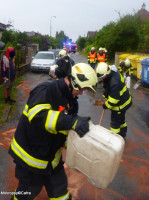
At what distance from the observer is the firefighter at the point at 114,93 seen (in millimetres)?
4453

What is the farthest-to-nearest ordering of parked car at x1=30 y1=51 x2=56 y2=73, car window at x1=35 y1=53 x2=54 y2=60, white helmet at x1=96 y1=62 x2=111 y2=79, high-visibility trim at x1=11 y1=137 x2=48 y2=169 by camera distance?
car window at x1=35 y1=53 x2=54 y2=60 → parked car at x1=30 y1=51 x2=56 y2=73 → white helmet at x1=96 y1=62 x2=111 y2=79 → high-visibility trim at x1=11 y1=137 x2=48 y2=169

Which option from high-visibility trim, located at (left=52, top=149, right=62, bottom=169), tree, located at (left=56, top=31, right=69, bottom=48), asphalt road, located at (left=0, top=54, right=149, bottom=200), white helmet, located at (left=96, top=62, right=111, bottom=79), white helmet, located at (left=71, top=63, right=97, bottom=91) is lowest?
asphalt road, located at (left=0, top=54, right=149, bottom=200)

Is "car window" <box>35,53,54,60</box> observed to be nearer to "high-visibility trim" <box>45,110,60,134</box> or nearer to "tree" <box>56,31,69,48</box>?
"tree" <box>56,31,69,48</box>

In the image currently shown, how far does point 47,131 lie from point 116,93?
8.45 ft

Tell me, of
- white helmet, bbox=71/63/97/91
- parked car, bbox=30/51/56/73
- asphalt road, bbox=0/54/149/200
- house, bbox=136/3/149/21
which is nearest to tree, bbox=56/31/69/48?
house, bbox=136/3/149/21

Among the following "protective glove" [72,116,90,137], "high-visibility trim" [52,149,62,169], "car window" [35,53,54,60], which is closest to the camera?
"protective glove" [72,116,90,137]

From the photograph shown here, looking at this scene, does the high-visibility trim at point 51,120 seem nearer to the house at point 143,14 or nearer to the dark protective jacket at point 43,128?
the dark protective jacket at point 43,128

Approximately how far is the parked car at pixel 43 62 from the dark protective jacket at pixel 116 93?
11738mm

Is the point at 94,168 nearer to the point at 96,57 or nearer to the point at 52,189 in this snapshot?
the point at 52,189

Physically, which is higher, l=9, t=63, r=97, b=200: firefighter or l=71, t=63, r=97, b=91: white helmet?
l=71, t=63, r=97, b=91: white helmet

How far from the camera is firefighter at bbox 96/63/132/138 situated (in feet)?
14.6

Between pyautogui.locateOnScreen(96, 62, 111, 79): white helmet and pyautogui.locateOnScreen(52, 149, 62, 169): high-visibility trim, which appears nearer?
pyautogui.locateOnScreen(52, 149, 62, 169): high-visibility trim

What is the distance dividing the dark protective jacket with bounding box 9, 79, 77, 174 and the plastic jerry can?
0.55ft

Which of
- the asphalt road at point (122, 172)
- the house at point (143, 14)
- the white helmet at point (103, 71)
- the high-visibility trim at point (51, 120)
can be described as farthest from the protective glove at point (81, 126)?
the house at point (143, 14)
